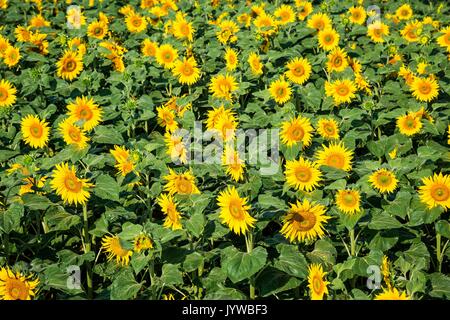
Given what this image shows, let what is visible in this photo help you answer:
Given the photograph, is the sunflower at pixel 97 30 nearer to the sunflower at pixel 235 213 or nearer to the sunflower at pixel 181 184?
the sunflower at pixel 181 184

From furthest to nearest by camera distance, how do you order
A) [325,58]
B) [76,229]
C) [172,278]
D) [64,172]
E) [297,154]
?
[325,58] → [297,154] → [76,229] → [64,172] → [172,278]

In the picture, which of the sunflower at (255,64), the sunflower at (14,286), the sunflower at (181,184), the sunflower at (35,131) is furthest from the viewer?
the sunflower at (255,64)

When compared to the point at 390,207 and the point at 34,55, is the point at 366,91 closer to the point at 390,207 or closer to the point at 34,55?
the point at 390,207

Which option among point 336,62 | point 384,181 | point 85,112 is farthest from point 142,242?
point 336,62

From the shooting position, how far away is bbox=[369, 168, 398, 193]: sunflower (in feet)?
11.7

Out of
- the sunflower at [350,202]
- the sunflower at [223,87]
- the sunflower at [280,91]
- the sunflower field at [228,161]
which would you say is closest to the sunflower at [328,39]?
the sunflower field at [228,161]

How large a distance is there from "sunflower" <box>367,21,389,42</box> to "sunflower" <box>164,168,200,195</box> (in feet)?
13.4

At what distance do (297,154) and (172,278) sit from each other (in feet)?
→ 5.08

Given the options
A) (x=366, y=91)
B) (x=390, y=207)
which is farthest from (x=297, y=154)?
(x=366, y=91)

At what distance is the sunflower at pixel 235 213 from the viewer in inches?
123

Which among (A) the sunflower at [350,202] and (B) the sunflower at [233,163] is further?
(B) the sunflower at [233,163]

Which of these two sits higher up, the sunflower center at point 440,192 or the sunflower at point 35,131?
the sunflower at point 35,131

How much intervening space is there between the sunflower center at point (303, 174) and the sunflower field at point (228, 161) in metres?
0.01

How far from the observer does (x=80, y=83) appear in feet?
18.2
